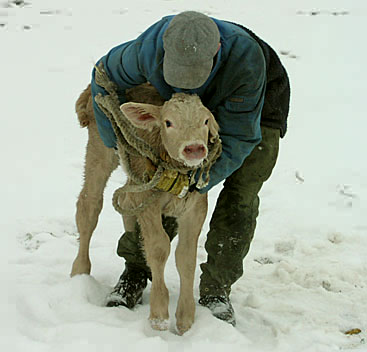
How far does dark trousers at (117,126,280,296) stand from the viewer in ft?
12.4

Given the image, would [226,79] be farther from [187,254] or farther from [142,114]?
[187,254]

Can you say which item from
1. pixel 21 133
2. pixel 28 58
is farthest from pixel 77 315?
pixel 28 58

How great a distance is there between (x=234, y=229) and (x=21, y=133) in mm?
4754

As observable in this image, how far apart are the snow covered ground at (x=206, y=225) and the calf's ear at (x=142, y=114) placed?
126cm

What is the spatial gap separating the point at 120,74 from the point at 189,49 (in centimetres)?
74

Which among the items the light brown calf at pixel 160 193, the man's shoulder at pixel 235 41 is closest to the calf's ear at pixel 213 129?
the light brown calf at pixel 160 193

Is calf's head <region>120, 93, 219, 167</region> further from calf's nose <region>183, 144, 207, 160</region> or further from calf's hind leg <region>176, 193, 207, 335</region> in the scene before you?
calf's hind leg <region>176, 193, 207, 335</region>

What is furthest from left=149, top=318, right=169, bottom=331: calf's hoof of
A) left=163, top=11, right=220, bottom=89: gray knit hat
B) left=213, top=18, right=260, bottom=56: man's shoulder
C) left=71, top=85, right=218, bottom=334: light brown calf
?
left=213, top=18, right=260, bottom=56: man's shoulder

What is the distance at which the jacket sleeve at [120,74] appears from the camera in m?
3.28

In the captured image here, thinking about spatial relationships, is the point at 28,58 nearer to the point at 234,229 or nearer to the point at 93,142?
the point at 93,142

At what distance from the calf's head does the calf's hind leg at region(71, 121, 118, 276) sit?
94 cm

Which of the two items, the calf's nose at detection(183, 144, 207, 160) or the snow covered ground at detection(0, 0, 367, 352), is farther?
the snow covered ground at detection(0, 0, 367, 352)

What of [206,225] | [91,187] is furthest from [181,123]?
[206,225]

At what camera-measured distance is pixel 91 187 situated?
4273 millimetres
